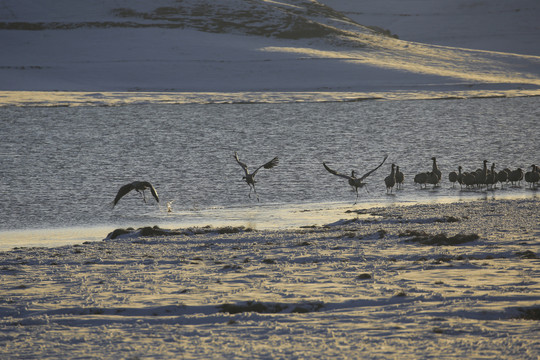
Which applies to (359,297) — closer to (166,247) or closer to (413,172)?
(166,247)

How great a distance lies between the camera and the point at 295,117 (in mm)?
62531

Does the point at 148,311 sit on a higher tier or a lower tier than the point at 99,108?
lower

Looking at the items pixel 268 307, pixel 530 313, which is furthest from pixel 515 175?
pixel 268 307

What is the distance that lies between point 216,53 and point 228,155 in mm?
53120

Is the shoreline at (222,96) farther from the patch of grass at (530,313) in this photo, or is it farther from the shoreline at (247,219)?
the patch of grass at (530,313)

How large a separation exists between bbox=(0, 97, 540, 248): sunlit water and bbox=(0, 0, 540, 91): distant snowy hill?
1055cm

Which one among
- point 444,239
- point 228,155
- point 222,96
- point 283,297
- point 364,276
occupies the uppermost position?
point 222,96

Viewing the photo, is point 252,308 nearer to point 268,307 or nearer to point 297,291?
point 268,307

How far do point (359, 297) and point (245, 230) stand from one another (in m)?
8.05

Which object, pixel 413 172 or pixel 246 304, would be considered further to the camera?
pixel 413 172

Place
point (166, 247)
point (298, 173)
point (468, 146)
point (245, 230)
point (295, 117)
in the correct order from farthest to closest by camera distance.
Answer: point (295, 117), point (468, 146), point (298, 173), point (245, 230), point (166, 247)

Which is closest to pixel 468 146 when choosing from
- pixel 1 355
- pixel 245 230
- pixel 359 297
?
pixel 245 230

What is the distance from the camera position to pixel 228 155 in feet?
130

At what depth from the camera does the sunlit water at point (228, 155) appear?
2314 cm
